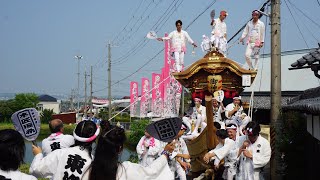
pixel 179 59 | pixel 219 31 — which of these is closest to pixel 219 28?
pixel 219 31

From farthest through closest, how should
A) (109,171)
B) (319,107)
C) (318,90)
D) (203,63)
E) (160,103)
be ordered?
(160,103)
(203,63)
(318,90)
(319,107)
(109,171)

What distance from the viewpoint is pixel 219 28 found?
12.4 metres

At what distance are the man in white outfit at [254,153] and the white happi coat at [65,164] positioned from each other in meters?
3.77

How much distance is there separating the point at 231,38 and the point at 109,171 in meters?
10.3

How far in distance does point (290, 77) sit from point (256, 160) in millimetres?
11699

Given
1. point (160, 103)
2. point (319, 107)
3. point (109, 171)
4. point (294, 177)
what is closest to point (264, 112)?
point (160, 103)

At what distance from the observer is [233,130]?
8.59 metres

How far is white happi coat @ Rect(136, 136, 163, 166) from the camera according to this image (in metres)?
8.91

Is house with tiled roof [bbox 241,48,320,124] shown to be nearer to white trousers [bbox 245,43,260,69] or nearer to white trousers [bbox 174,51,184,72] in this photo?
white trousers [bbox 174,51,184,72]

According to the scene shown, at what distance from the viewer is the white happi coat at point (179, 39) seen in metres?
13.3


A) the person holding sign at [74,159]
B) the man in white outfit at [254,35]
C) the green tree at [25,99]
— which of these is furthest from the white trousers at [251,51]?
the green tree at [25,99]

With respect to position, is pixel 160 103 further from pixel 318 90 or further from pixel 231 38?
pixel 318 90

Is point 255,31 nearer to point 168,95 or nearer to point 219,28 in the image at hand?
point 219,28

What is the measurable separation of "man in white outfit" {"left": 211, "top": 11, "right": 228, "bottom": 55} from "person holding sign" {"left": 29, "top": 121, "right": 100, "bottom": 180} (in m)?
8.65
